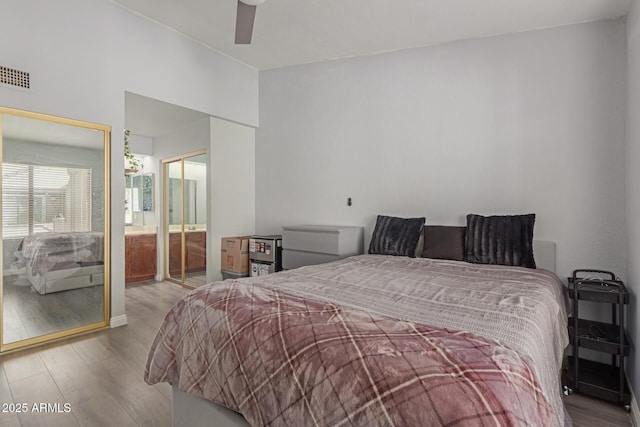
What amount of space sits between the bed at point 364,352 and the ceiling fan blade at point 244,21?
1894mm

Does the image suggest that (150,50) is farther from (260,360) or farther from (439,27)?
(260,360)

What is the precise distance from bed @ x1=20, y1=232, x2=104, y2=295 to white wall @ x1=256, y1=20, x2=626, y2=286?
2.28 meters

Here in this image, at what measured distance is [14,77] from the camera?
2623 millimetres

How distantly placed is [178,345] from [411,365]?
117 cm

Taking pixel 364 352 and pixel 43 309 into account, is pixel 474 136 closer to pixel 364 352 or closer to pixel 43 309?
pixel 364 352

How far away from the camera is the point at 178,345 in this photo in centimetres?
156

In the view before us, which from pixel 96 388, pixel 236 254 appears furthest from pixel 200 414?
pixel 236 254

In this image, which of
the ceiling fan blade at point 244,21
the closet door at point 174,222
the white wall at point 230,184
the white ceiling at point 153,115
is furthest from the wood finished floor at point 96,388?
the ceiling fan blade at point 244,21

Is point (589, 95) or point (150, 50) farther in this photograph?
point (150, 50)

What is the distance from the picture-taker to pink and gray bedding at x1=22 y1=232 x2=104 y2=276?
2.80 meters

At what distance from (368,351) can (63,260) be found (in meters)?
3.25

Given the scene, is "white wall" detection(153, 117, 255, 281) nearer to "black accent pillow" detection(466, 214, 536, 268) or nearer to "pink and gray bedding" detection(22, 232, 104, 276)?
"pink and gray bedding" detection(22, 232, 104, 276)

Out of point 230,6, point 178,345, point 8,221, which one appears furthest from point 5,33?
point 178,345

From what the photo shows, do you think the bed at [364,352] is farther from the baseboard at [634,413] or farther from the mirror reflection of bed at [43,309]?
the mirror reflection of bed at [43,309]
